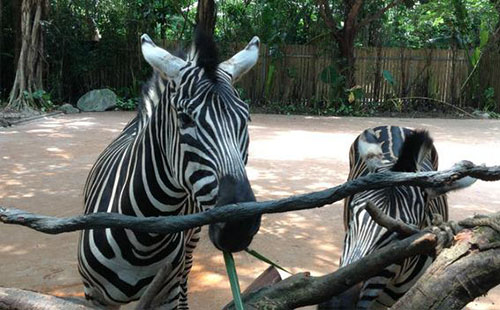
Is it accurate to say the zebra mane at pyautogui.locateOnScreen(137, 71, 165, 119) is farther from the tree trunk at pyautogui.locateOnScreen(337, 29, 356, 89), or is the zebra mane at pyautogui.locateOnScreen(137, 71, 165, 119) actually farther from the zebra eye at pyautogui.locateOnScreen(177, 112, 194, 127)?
the tree trunk at pyautogui.locateOnScreen(337, 29, 356, 89)

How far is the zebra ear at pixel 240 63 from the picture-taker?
8.14ft

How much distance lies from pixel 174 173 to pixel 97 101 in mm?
16862

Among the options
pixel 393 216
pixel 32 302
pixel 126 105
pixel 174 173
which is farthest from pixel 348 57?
pixel 32 302

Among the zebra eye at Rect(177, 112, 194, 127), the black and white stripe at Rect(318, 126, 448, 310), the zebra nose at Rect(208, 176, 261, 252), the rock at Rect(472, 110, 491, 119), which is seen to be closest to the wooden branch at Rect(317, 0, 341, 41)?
the rock at Rect(472, 110, 491, 119)

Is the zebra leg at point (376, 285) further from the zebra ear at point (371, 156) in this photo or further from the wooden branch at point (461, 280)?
the wooden branch at point (461, 280)

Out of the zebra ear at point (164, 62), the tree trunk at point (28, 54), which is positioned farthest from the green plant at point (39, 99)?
the zebra ear at point (164, 62)

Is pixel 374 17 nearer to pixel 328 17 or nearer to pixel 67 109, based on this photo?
pixel 328 17

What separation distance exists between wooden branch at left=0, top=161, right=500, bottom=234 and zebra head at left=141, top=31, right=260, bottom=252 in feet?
2.11

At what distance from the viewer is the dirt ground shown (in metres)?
4.58

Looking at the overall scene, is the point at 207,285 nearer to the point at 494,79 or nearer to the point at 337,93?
the point at 337,93

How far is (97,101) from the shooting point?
18.2 metres

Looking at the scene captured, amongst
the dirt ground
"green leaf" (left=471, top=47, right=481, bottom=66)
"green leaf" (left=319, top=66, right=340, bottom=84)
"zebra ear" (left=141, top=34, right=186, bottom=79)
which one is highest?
"green leaf" (left=471, top=47, right=481, bottom=66)

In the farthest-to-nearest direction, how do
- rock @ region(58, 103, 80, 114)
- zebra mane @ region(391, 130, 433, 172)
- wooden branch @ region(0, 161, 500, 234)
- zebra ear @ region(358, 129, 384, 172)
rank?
1. rock @ region(58, 103, 80, 114)
2. zebra ear @ region(358, 129, 384, 172)
3. zebra mane @ region(391, 130, 433, 172)
4. wooden branch @ region(0, 161, 500, 234)

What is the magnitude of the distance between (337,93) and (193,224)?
18.4 meters
